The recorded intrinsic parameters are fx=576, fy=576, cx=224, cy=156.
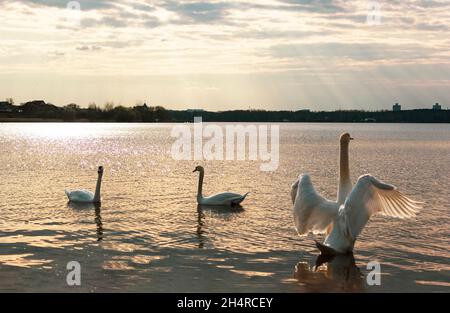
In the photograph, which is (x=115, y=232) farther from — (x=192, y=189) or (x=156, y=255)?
(x=192, y=189)

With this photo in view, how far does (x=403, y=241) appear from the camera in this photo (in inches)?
582

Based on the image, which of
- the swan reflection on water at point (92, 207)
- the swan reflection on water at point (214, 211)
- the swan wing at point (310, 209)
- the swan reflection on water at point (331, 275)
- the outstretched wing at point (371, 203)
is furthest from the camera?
the swan reflection on water at point (92, 207)

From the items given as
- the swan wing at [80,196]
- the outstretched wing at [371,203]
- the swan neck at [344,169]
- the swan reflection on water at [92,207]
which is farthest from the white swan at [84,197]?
the outstretched wing at [371,203]

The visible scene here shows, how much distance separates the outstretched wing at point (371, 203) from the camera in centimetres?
1158

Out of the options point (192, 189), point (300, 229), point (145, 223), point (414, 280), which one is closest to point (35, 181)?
point (192, 189)

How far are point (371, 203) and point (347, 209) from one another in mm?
718

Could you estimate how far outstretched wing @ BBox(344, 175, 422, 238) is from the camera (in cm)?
1158

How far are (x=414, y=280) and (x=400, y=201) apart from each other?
5.66 ft

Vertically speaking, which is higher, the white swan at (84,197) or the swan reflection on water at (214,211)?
the white swan at (84,197)

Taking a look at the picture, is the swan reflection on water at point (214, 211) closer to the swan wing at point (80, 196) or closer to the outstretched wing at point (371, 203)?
the swan wing at point (80, 196)

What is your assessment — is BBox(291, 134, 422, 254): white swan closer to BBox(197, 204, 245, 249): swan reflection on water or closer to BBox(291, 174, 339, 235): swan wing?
BBox(291, 174, 339, 235): swan wing

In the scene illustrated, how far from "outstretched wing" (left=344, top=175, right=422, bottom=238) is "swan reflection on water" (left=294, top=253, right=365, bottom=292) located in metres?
0.82

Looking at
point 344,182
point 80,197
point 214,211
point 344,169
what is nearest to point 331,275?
point 344,182

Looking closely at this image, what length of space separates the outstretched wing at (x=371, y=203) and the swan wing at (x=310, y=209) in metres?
0.79
